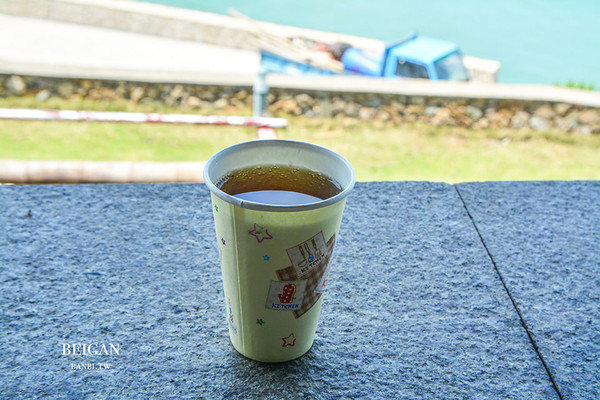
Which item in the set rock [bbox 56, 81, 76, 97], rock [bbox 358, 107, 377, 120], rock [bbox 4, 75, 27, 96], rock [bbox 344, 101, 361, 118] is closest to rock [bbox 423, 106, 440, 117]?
rock [bbox 358, 107, 377, 120]

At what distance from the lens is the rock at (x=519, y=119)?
721 centimetres

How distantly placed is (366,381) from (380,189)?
3.06 ft

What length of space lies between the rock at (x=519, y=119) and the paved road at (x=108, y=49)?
6.12 metres

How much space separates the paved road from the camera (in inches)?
458

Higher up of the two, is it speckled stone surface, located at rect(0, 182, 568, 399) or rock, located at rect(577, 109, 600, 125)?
speckled stone surface, located at rect(0, 182, 568, 399)

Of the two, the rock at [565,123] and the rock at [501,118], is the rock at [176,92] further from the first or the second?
the rock at [565,123]

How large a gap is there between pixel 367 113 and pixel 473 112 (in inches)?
59.3

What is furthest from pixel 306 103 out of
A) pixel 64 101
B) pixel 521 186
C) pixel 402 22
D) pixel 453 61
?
pixel 402 22

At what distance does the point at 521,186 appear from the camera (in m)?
2.09

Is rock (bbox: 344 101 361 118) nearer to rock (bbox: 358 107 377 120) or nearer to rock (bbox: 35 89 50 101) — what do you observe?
rock (bbox: 358 107 377 120)

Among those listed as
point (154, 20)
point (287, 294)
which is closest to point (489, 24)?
point (154, 20)

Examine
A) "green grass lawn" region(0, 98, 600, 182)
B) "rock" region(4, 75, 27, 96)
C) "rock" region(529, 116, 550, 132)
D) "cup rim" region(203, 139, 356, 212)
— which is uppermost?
"cup rim" region(203, 139, 356, 212)

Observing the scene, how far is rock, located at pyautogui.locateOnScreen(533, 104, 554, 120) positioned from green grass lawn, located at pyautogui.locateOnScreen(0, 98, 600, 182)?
0.27 m

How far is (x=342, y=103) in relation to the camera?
7371 mm
